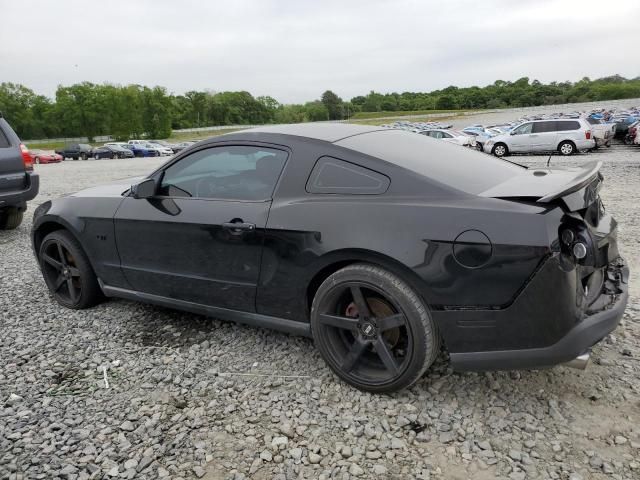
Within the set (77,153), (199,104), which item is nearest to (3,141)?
(77,153)

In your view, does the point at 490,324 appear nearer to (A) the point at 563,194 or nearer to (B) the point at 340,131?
(A) the point at 563,194

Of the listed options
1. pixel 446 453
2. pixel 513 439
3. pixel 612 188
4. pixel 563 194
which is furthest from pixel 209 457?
pixel 612 188

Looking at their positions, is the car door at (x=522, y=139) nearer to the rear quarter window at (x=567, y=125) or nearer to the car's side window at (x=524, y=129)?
the car's side window at (x=524, y=129)

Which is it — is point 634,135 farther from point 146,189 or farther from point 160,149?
point 160,149

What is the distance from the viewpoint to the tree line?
8512cm

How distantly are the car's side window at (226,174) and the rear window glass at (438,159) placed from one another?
0.48 meters

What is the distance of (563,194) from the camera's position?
2.28m

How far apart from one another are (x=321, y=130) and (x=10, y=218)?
6700 mm

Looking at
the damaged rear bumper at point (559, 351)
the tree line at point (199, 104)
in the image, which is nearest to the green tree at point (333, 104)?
the tree line at point (199, 104)

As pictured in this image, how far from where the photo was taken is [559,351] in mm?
2281

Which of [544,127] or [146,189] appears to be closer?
[146,189]

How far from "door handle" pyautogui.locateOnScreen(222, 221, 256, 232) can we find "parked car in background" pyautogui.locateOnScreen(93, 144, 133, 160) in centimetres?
4374

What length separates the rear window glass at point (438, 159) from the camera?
8.68ft

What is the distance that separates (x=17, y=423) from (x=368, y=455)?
1.90 m
